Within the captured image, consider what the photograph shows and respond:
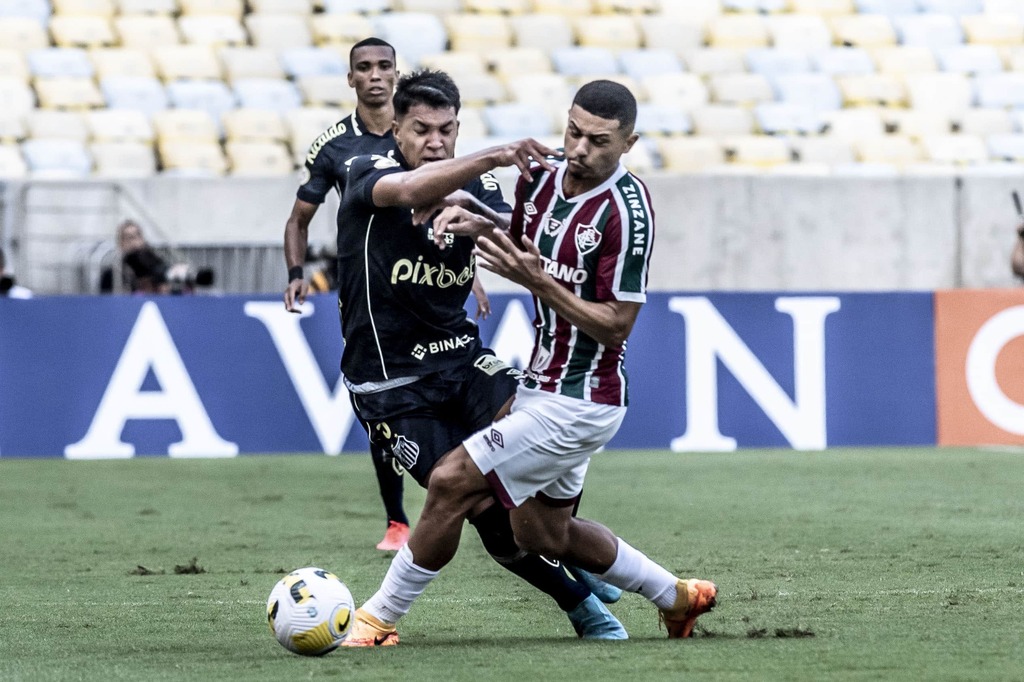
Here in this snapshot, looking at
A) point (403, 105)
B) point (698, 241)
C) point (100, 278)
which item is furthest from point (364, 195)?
point (698, 241)

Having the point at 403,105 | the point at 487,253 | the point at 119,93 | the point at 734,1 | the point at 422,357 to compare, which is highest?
the point at 734,1

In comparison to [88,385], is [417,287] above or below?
above

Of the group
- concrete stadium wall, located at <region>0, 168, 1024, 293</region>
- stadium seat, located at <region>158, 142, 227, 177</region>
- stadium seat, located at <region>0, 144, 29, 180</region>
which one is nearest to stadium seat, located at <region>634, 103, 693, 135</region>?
concrete stadium wall, located at <region>0, 168, 1024, 293</region>

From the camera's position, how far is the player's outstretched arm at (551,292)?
482 cm

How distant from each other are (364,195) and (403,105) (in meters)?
0.34

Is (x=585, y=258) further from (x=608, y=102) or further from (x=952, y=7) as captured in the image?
(x=952, y=7)

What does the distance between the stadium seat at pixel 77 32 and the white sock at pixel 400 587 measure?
1311cm

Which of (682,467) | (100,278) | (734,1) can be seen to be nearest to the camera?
(682,467)

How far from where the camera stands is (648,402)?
1267 centimetres

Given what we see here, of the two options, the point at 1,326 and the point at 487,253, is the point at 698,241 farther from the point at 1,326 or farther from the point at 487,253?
the point at 487,253

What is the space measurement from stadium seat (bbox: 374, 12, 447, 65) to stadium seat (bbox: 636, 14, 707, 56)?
245cm

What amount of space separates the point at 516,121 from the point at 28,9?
5365mm

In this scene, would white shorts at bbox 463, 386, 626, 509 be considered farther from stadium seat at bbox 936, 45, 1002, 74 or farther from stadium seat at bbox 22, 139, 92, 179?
stadium seat at bbox 936, 45, 1002, 74

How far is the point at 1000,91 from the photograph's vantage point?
18438 millimetres
